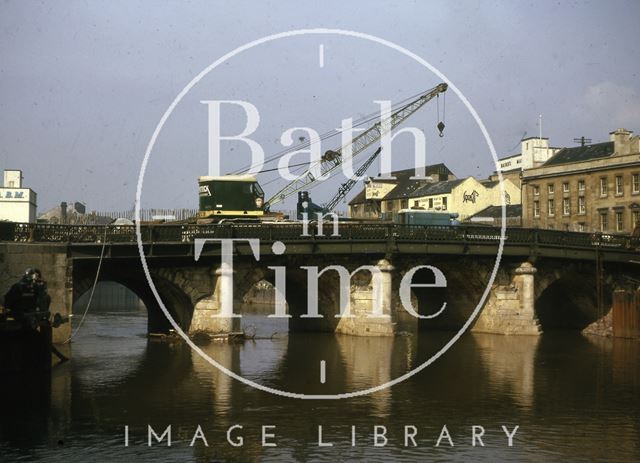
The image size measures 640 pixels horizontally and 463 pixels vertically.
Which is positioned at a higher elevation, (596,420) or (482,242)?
(482,242)

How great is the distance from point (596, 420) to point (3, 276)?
106ft

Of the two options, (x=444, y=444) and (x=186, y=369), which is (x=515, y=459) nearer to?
(x=444, y=444)

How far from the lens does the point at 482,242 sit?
68.2 meters

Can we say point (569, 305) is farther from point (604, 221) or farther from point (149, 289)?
point (149, 289)

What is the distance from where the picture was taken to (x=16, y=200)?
109 m

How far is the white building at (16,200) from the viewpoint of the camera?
107m

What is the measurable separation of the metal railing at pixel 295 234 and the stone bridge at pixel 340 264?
0.07 m

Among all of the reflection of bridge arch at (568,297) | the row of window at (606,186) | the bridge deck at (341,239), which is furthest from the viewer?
the row of window at (606,186)

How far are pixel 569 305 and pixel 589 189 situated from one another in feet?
73.6

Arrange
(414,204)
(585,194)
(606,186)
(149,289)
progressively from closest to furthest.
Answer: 1. (149,289)
2. (606,186)
3. (585,194)
4. (414,204)

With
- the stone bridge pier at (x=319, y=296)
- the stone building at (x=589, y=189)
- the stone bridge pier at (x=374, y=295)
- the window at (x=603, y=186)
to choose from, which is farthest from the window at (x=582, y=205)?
the stone bridge pier at (x=319, y=296)

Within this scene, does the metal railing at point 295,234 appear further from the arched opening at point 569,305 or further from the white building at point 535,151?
the white building at point 535,151

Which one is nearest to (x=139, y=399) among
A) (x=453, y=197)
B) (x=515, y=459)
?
(x=515, y=459)

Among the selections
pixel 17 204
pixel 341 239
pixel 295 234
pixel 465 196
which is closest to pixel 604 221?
pixel 465 196
